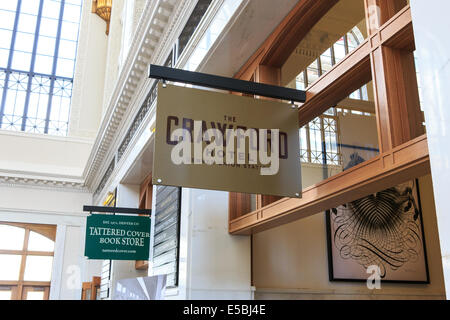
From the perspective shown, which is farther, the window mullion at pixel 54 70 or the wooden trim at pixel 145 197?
the window mullion at pixel 54 70

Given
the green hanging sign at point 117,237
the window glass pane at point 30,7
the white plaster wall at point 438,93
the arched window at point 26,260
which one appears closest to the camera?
the white plaster wall at point 438,93

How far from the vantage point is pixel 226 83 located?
3463 mm

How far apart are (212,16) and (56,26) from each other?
14527mm

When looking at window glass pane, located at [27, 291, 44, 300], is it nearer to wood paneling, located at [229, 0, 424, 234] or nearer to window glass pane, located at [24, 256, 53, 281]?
window glass pane, located at [24, 256, 53, 281]

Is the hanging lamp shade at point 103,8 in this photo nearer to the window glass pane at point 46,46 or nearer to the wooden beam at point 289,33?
the window glass pane at point 46,46

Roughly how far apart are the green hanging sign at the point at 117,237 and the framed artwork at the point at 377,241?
2.98 meters

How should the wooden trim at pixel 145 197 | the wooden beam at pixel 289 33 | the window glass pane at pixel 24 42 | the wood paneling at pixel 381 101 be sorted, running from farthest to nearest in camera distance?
the window glass pane at pixel 24 42 → the wooden trim at pixel 145 197 → the wooden beam at pixel 289 33 → the wood paneling at pixel 381 101

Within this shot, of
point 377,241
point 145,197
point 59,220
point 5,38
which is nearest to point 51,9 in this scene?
point 5,38

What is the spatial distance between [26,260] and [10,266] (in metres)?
0.48

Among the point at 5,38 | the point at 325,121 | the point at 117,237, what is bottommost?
the point at 117,237

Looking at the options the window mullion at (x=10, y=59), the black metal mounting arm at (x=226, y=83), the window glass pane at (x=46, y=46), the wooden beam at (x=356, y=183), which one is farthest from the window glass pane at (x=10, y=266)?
the black metal mounting arm at (x=226, y=83)

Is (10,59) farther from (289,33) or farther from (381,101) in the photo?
(381,101)

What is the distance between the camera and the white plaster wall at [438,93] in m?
1.64

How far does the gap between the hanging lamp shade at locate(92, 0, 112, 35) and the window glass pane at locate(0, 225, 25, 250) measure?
7.45 meters
